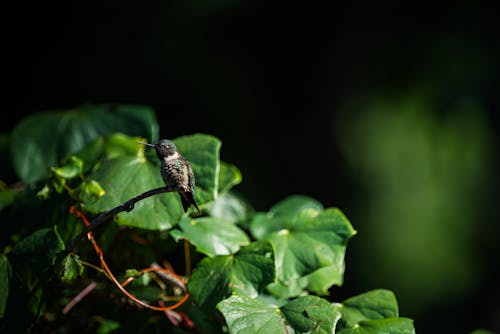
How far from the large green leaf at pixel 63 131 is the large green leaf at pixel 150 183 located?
301mm

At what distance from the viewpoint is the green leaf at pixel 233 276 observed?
2.68ft

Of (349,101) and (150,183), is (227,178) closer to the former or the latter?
(150,183)

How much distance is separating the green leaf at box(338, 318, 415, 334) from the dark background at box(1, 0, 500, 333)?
2.78 meters

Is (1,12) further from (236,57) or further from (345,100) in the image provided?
(345,100)

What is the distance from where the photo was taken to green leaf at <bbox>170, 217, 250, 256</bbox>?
0.90 m

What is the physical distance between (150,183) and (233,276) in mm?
195

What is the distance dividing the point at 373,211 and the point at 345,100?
760 millimetres

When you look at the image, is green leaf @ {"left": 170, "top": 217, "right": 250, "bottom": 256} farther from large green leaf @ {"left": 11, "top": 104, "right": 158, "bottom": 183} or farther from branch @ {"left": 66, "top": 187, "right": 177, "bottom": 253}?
large green leaf @ {"left": 11, "top": 104, "right": 158, "bottom": 183}

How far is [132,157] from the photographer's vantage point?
97cm

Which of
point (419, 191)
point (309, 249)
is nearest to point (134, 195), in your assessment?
point (309, 249)

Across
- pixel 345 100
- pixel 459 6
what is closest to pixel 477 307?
pixel 345 100

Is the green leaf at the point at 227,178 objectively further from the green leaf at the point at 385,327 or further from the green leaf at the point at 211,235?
the green leaf at the point at 385,327

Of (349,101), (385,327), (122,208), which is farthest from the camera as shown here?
(349,101)

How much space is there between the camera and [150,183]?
3.03 ft
